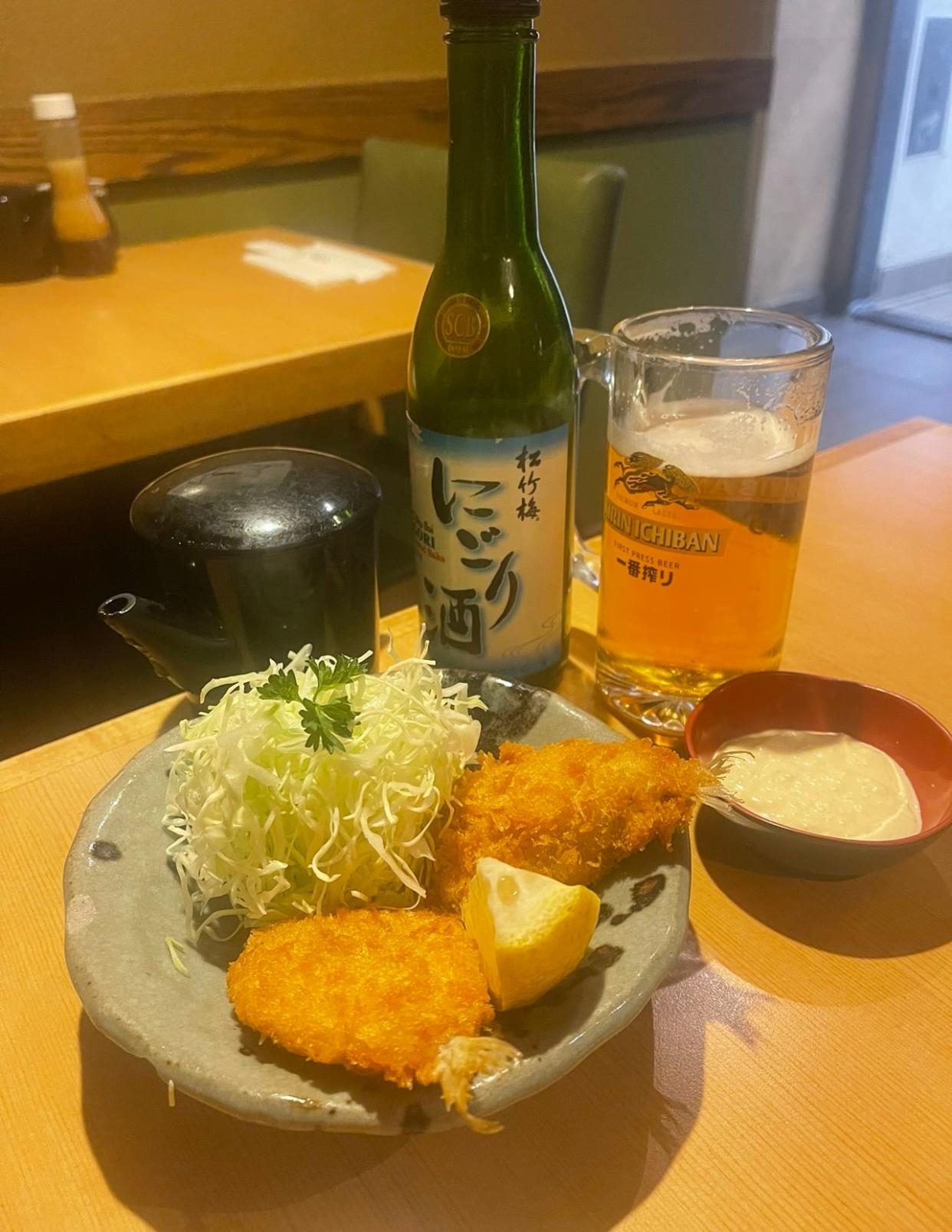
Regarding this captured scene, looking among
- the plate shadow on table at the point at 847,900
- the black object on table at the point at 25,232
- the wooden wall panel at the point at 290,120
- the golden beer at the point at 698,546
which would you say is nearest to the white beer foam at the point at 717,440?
the golden beer at the point at 698,546

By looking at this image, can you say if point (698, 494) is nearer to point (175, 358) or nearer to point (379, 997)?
point (379, 997)

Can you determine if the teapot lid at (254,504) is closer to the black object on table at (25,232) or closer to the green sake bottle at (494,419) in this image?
the green sake bottle at (494,419)

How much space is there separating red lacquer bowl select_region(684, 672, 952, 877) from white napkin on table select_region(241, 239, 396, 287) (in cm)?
95

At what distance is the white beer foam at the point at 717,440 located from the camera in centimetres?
59

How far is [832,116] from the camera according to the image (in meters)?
3.52

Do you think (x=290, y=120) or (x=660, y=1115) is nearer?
(x=660, y=1115)

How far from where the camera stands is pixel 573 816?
491mm

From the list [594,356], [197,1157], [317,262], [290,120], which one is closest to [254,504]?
[594,356]

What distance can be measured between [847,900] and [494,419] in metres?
0.38

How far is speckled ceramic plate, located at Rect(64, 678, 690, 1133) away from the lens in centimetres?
37

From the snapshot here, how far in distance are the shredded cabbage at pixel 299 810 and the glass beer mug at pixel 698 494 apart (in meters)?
0.19

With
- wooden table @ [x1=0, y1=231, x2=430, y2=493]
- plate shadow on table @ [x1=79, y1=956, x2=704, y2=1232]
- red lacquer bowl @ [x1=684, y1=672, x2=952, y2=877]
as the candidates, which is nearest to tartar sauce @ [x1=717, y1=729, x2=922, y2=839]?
red lacquer bowl @ [x1=684, y1=672, x2=952, y2=877]

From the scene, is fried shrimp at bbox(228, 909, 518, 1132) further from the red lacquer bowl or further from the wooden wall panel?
the wooden wall panel

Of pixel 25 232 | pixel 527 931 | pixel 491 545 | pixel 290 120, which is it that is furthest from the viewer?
pixel 290 120
